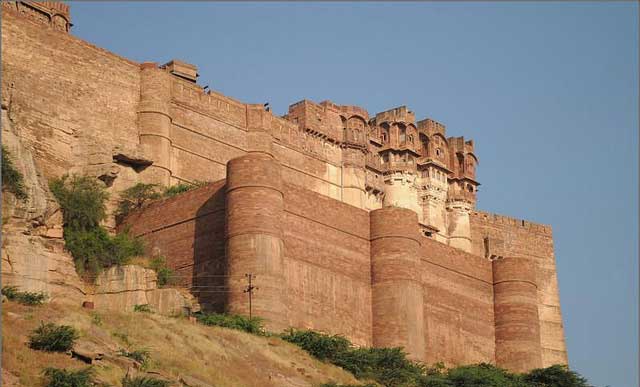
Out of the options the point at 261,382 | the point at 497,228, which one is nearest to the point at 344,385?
the point at 261,382

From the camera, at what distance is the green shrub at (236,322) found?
41906 mm

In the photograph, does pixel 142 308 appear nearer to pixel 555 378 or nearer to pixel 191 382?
pixel 191 382

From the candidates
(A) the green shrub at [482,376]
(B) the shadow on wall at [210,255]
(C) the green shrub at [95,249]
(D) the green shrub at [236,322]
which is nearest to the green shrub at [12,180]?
(C) the green shrub at [95,249]

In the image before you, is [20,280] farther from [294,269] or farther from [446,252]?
[446,252]

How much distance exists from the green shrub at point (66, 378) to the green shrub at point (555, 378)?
75.3 feet

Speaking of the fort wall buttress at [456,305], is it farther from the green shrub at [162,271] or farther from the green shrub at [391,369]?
the green shrub at [162,271]

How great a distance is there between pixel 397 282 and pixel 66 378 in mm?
19925

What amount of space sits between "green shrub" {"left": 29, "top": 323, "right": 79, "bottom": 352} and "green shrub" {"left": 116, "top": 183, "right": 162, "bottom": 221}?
16.6 meters

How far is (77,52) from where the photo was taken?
50.9 m

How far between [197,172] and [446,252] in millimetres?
9516

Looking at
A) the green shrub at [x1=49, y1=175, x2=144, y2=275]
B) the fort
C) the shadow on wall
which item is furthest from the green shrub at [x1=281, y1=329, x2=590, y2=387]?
the green shrub at [x1=49, y1=175, x2=144, y2=275]

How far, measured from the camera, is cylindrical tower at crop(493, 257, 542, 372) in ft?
179

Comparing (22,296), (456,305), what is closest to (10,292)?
(22,296)

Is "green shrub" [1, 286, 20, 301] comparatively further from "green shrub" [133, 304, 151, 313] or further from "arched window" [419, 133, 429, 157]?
"arched window" [419, 133, 429, 157]
